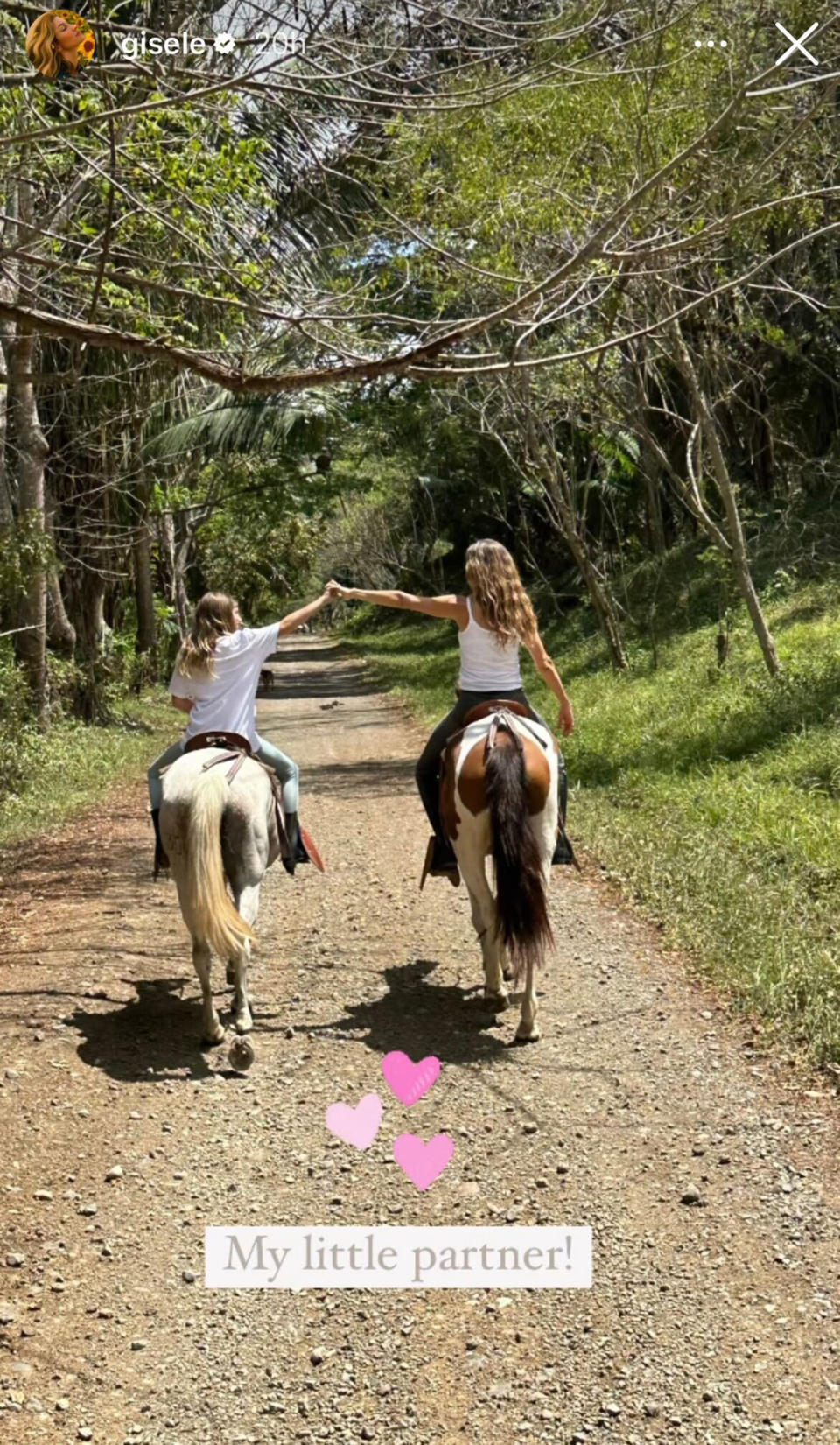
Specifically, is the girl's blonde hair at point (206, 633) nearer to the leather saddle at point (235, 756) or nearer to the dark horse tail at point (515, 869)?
the leather saddle at point (235, 756)

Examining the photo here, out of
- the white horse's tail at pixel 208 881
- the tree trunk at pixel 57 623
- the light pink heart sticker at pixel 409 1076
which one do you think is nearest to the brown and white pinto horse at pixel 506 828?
the light pink heart sticker at pixel 409 1076

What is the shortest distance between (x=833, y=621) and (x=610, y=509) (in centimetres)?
1191

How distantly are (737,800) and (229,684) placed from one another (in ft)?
15.5

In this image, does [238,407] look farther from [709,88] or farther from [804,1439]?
[804,1439]

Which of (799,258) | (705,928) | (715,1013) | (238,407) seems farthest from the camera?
(238,407)

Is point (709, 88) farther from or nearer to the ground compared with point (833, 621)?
farther from the ground

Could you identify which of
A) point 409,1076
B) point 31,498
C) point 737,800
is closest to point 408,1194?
point 409,1076

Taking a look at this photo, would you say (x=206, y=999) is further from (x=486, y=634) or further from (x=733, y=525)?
(x=733, y=525)

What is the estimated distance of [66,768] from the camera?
45.3ft

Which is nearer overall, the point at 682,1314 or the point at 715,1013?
the point at 682,1314

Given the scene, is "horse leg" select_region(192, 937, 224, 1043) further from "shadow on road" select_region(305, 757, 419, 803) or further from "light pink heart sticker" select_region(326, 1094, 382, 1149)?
"shadow on road" select_region(305, 757, 419, 803)

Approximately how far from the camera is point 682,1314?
3408 millimetres

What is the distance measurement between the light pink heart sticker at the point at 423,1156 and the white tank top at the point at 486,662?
2165mm

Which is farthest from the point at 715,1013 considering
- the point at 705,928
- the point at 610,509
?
the point at 610,509
